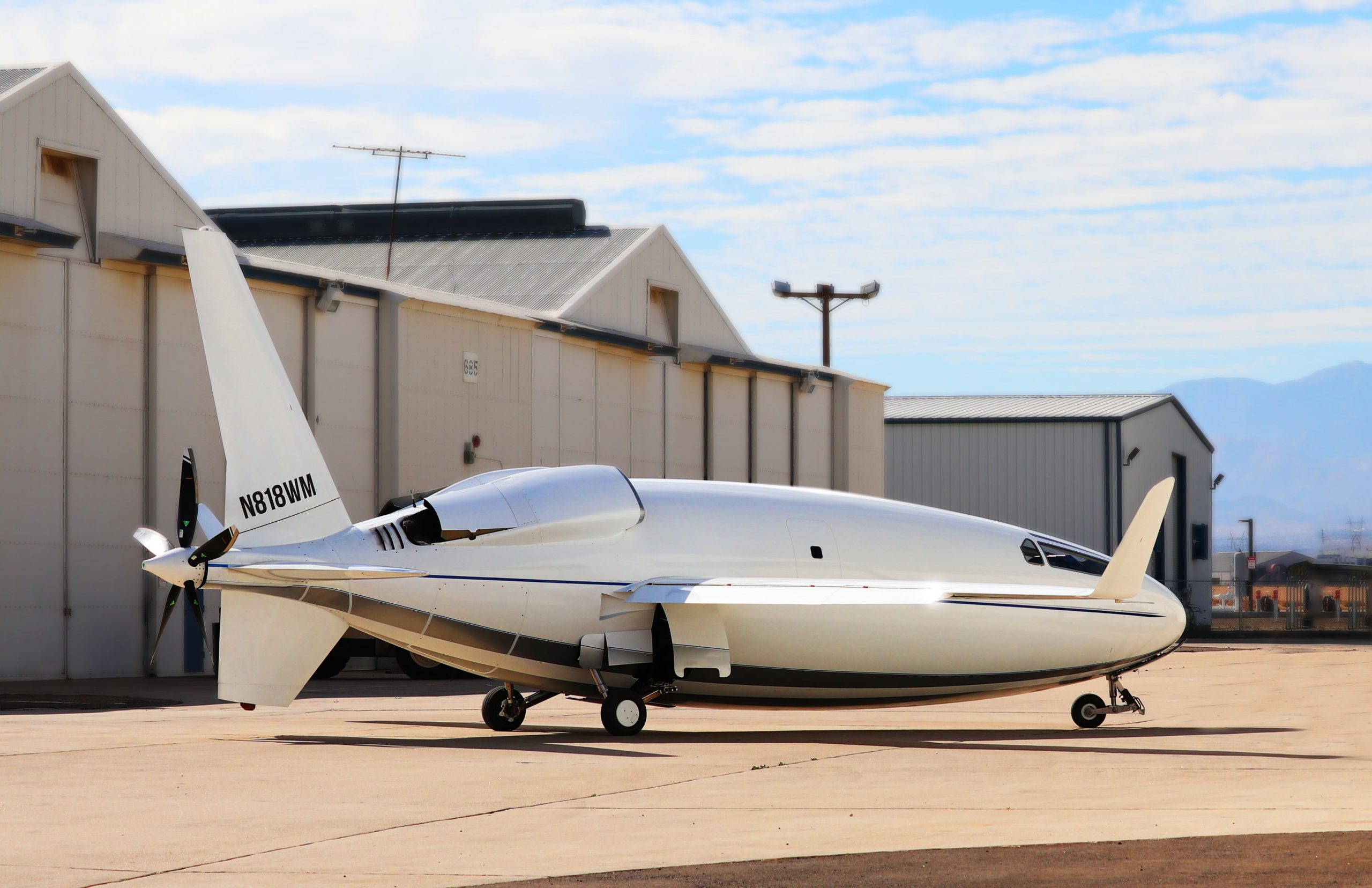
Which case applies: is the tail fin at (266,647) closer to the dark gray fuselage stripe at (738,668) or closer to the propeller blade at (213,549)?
the dark gray fuselage stripe at (738,668)

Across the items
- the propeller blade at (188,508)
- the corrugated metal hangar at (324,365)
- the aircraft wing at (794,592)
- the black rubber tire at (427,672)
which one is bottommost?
the black rubber tire at (427,672)

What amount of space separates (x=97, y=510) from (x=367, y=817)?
24.3 m

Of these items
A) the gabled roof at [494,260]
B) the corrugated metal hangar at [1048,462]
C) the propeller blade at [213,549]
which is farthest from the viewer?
the corrugated metal hangar at [1048,462]

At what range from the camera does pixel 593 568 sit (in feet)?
66.7

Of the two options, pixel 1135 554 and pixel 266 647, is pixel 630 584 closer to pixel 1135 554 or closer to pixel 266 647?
pixel 266 647

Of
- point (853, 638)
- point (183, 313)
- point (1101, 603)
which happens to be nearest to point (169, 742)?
point (853, 638)

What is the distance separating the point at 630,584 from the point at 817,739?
121 inches

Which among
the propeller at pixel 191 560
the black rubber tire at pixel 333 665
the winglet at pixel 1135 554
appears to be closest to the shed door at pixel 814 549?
the winglet at pixel 1135 554

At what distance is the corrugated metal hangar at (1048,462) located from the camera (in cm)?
7731

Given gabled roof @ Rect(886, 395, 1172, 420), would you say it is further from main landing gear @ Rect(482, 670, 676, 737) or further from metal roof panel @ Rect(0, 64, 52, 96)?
main landing gear @ Rect(482, 670, 676, 737)

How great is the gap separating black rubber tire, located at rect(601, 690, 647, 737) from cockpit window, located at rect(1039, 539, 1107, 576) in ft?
21.5

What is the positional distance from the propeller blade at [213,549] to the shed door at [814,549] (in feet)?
23.9

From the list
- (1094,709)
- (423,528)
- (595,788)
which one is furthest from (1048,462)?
(595,788)

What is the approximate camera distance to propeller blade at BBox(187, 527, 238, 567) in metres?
17.7
